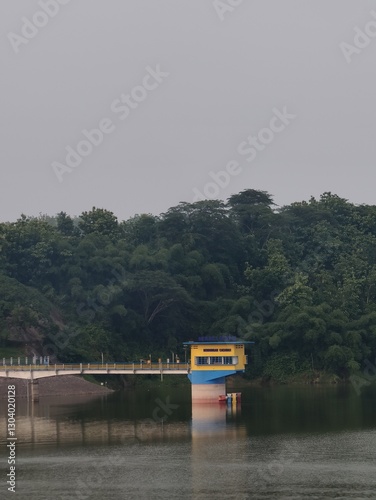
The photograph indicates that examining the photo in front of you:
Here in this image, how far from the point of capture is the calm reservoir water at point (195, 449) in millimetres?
57000

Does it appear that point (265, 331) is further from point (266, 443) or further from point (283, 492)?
point (283, 492)

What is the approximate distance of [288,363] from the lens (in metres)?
120

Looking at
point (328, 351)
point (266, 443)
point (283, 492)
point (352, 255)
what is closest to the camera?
point (283, 492)

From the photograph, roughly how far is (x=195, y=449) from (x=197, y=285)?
6030cm

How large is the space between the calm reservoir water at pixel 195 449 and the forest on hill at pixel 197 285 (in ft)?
58.1

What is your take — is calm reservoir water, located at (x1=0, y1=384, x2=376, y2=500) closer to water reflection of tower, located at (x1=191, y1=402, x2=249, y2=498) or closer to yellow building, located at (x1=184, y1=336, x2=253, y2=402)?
water reflection of tower, located at (x1=191, y1=402, x2=249, y2=498)

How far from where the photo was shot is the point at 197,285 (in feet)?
422

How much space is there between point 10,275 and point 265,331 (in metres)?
29.4

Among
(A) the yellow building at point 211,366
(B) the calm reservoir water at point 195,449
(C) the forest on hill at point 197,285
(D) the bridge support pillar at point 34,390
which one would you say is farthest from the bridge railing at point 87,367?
(C) the forest on hill at point 197,285

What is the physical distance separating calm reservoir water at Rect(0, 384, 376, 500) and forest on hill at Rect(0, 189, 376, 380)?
1771 cm

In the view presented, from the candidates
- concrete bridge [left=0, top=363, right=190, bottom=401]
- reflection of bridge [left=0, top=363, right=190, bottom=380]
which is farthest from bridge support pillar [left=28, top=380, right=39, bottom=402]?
reflection of bridge [left=0, top=363, right=190, bottom=380]

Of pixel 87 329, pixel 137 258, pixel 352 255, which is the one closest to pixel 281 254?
pixel 352 255

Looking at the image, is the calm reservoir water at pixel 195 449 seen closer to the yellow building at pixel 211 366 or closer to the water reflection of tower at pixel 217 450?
the water reflection of tower at pixel 217 450

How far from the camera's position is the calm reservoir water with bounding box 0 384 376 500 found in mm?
57000
